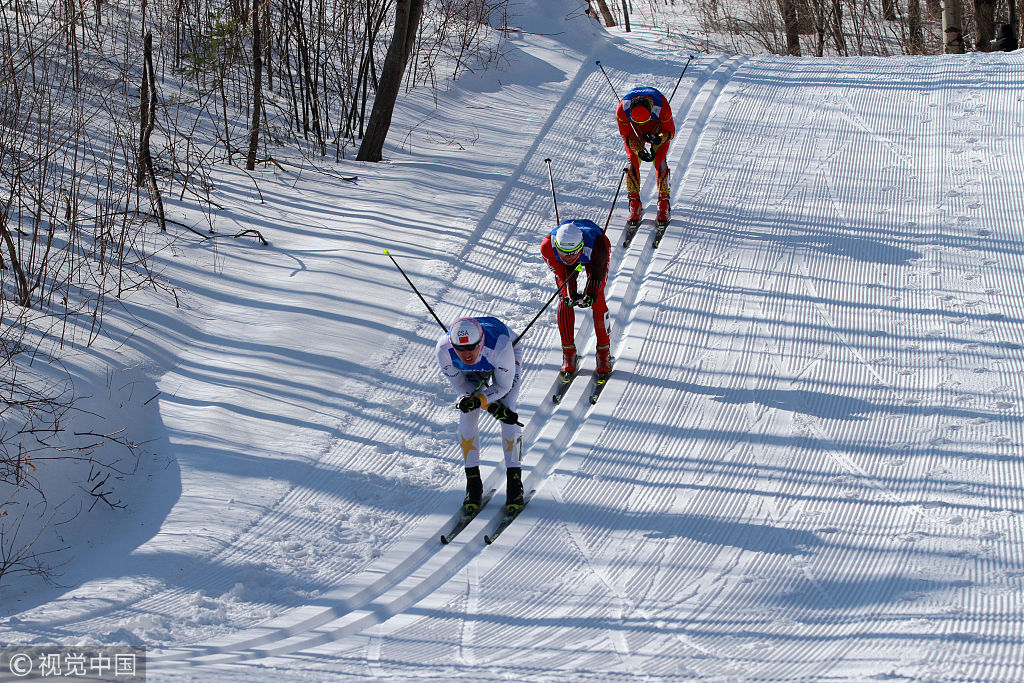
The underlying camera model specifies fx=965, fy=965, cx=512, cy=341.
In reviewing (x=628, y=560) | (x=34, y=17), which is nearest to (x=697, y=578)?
(x=628, y=560)

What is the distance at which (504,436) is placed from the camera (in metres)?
6.34

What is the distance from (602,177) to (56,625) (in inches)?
315

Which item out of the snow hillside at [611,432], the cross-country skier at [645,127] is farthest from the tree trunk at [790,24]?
the cross-country skier at [645,127]

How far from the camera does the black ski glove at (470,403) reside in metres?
5.96

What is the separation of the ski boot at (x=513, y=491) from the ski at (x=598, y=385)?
4.84ft

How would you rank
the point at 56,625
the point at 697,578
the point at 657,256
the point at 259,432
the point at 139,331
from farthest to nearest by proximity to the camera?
the point at 657,256, the point at 139,331, the point at 259,432, the point at 697,578, the point at 56,625

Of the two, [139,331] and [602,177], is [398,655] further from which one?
[602,177]

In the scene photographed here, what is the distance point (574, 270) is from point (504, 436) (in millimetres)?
1708

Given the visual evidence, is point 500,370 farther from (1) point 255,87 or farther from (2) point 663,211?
(1) point 255,87

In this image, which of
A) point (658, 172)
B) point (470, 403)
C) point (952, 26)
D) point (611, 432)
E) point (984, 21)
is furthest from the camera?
point (952, 26)

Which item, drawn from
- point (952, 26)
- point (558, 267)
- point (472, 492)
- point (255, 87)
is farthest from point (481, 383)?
point (952, 26)

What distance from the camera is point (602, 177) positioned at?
11383 millimetres

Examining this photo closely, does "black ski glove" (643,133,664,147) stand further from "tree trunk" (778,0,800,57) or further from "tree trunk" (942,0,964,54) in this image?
"tree trunk" (778,0,800,57)

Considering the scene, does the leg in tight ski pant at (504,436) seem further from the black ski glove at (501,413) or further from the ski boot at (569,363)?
the ski boot at (569,363)
